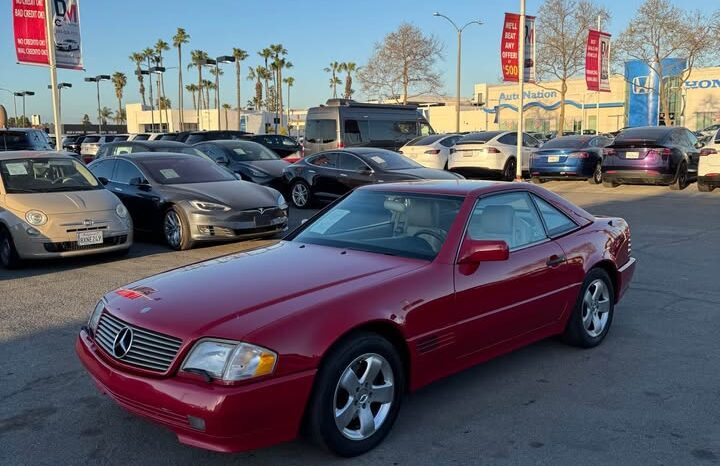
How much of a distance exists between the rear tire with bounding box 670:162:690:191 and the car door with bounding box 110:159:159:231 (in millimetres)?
12543

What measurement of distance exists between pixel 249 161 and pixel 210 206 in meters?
6.38

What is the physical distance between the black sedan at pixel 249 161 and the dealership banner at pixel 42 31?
12.8ft

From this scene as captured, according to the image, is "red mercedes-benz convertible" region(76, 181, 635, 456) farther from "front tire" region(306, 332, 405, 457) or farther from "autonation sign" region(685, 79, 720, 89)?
"autonation sign" region(685, 79, 720, 89)

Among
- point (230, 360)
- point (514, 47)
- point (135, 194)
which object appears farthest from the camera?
point (514, 47)

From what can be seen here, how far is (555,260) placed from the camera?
464cm

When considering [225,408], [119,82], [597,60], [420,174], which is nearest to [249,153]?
[420,174]

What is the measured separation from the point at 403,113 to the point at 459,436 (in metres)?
19.1

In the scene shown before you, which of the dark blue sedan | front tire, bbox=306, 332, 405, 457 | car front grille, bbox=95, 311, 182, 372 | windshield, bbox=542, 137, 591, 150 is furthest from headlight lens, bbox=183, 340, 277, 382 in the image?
windshield, bbox=542, 137, 591, 150

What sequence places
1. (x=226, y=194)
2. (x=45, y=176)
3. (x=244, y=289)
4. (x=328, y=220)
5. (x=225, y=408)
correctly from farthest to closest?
(x=226, y=194) < (x=45, y=176) < (x=328, y=220) < (x=244, y=289) < (x=225, y=408)

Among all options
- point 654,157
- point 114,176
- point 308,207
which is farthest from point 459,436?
point 654,157

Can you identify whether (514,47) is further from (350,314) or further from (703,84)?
(703,84)

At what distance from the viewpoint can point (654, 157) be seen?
1587 centimetres

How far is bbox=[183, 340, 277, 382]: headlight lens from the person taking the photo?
3.01m

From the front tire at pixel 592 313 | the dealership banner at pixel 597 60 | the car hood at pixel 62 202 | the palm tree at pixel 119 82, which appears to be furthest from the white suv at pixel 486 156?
the palm tree at pixel 119 82
